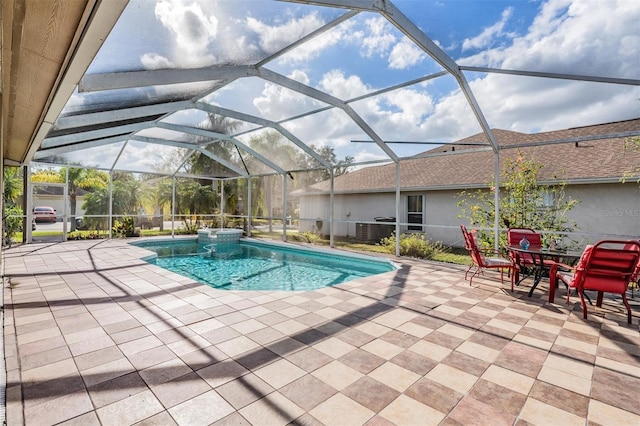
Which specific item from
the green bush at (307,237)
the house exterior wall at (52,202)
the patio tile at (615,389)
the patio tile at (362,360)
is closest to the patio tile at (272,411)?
the patio tile at (362,360)

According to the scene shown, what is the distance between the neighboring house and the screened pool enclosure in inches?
25.4

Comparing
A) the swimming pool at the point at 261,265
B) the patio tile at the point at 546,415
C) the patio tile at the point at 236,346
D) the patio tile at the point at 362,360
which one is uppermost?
the patio tile at the point at 236,346

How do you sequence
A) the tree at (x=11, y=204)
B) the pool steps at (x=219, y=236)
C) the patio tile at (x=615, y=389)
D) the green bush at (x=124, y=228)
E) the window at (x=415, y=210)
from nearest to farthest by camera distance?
1. the patio tile at (x=615, y=389)
2. the tree at (x=11, y=204)
3. the window at (x=415, y=210)
4. the green bush at (x=124, y=228)
5. the pool steps at (x=219, y=236)

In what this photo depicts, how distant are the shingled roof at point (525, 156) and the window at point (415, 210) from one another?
70cm

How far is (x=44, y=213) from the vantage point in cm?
1202

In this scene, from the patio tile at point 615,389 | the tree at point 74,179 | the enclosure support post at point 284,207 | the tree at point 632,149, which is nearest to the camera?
the patio tile at point 615,389

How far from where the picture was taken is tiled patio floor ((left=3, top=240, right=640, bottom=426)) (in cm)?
226

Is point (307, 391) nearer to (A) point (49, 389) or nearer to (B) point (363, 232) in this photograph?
(A) point (49, 389)

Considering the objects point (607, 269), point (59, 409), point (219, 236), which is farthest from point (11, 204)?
point (607, 269)

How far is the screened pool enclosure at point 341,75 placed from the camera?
3906 mm

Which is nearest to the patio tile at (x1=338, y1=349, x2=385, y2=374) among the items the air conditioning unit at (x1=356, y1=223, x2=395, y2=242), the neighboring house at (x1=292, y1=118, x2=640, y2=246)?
the neighboring house at (x1=292, y1=118, x2=640, y2=246)

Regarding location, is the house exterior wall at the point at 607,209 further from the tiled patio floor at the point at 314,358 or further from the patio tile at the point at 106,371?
the patio tile at the point at 106,371

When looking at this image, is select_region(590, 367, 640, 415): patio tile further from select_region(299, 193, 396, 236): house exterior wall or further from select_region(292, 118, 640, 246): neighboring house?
select_region(299, 193, 396, 236): house exterior wall

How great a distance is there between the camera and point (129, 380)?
261 centimetres
